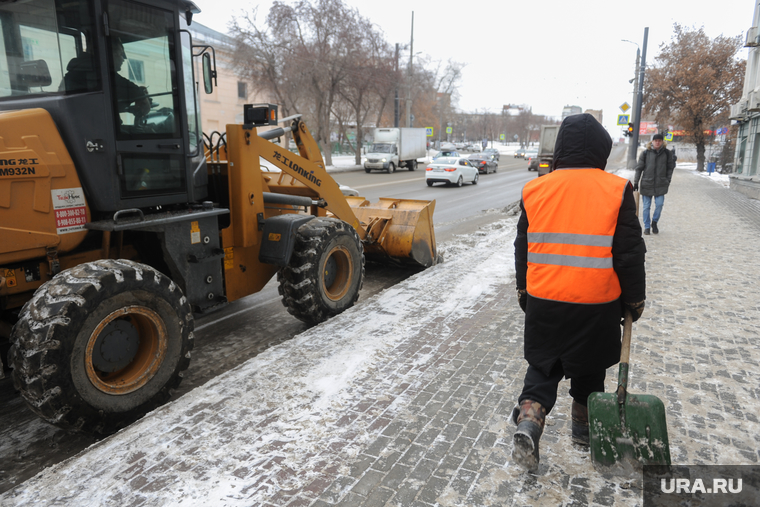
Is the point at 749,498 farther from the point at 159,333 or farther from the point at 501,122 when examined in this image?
the point at 501,122

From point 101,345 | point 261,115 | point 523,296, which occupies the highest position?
point 261,115

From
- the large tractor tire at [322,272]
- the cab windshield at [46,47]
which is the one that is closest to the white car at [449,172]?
the large tractor tire at [322,272]

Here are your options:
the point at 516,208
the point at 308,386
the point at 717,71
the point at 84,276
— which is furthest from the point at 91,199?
the point at 717,71

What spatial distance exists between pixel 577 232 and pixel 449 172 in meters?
22.8

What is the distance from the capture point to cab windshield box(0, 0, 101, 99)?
3.86m

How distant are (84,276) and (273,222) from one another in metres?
2.29

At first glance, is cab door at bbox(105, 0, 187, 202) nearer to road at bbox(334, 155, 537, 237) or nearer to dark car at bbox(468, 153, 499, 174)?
road at bbox(334, 155, 537, 237)

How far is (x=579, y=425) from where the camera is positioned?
326 cm

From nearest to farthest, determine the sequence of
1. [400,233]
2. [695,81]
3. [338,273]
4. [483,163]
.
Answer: [338,273]
[400,233]
[695,81]
[483,163]

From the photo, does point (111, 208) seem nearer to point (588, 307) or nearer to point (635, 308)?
point (588, 307)

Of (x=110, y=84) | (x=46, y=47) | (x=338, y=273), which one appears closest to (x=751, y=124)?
(x=338, y=273)

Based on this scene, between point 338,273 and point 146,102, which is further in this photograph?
point 338,273

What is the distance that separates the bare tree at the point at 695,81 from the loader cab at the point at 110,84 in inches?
1514

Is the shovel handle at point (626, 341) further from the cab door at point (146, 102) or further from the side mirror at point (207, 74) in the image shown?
the side mirror at point (207, 74)
